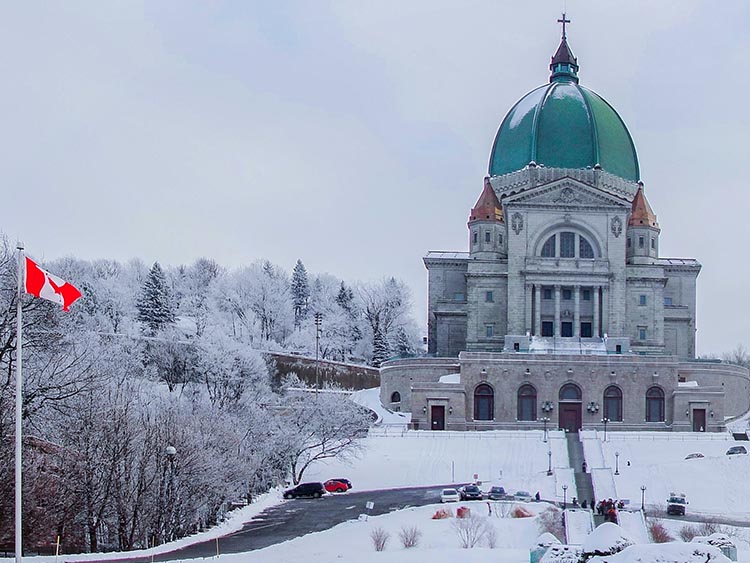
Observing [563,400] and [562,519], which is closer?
[562,519]

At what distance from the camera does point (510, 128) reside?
9438 centimetres

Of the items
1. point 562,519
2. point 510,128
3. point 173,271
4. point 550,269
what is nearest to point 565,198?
point 550,269

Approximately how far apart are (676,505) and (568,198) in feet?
122

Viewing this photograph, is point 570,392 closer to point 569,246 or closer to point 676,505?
point 569,246

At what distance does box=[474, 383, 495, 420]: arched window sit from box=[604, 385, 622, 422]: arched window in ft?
23.8

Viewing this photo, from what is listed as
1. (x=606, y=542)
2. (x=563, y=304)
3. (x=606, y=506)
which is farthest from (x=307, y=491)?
(x=563, y=304)

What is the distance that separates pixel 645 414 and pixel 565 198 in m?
16.7

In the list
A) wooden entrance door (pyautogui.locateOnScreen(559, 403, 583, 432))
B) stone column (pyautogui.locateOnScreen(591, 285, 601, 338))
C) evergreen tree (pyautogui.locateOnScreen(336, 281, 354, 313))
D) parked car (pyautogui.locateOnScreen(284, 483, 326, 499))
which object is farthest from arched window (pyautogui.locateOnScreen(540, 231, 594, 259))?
evergreen tree (pyautogui.locateOnScreen(336, 281, 354, 313))

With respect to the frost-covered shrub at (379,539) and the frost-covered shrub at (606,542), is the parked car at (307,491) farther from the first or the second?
the frost-covered shrub at (606,542)

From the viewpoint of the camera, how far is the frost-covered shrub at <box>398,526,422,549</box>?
123ft

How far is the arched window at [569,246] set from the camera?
8462cm

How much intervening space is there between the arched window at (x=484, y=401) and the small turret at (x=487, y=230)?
1489 centimetres

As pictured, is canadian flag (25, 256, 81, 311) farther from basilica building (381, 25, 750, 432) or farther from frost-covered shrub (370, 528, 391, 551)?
basilica building (381, 25, 750, 432)

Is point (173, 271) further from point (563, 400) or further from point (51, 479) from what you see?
point (51, 479)
